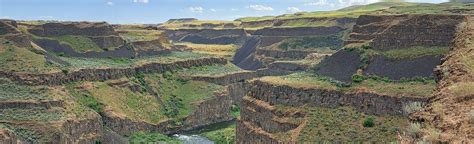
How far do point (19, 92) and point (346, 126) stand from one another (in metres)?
47.2

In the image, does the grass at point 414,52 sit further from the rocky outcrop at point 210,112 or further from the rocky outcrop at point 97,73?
the rocky outcrop at point 97,73

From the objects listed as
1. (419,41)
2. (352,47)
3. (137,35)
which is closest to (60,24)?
(137,35)

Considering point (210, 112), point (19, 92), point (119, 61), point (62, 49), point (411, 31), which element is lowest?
point (210, 112)

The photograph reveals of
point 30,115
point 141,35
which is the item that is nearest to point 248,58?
point 141,35

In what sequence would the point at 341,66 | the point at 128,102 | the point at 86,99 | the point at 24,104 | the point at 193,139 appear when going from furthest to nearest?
the point at 128,102 < the point at 193,139 < the point at 86,99 < the point at 24,104 < the point at 341,66

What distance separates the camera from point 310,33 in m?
179

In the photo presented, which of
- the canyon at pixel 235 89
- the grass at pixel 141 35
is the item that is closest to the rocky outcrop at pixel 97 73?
the canyon at pixel 235 89

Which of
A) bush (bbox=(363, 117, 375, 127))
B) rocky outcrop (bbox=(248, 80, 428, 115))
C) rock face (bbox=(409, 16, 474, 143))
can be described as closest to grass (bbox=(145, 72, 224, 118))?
rocky outcrop (bbox=(248, 80, 428, 115))

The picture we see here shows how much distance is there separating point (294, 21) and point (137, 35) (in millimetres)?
65545

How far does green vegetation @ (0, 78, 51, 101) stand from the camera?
3278 inches

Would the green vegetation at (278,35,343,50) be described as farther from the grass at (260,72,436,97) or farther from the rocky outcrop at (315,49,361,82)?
the grass at (260,72,436,97)

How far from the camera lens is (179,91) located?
119 metres

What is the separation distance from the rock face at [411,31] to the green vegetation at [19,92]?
44.2m

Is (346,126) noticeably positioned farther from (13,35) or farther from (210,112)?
(13,35)
